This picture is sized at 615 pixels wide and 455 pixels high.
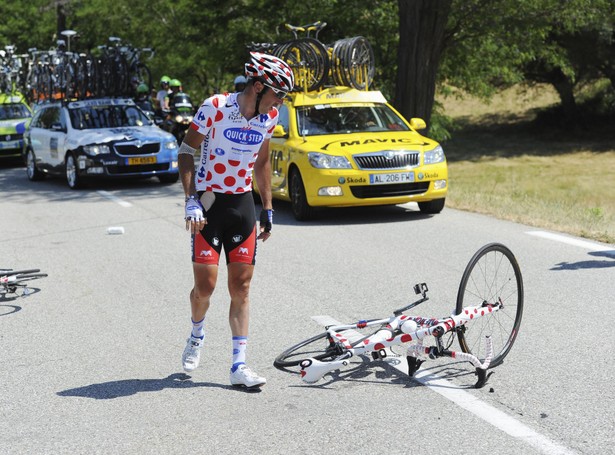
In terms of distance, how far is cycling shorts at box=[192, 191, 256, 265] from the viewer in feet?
19.2

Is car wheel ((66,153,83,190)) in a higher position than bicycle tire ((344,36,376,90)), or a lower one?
lower

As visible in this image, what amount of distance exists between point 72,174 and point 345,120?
21.1 feet

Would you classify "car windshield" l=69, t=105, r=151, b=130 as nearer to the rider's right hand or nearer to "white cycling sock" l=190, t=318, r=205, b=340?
"white cycling sock" l=190, t=318, r=205, b=340

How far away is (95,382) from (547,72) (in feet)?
102

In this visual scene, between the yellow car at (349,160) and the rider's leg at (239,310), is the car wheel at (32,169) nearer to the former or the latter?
the yellow car at (349,160)

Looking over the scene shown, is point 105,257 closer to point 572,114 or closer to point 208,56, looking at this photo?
point 208,56

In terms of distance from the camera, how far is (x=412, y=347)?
587 cm

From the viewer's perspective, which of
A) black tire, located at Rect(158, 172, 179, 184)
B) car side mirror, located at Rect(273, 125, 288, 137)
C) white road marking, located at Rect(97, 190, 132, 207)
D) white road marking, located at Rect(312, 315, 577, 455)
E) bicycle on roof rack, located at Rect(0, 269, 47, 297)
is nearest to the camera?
white road marking, located at Rect(312, 315, 577, 455)

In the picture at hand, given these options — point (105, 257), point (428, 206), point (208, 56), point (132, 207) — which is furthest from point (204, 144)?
point (208, 56)

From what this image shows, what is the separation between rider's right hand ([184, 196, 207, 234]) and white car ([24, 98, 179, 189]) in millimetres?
12815

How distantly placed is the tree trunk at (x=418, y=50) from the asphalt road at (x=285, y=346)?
8684mm

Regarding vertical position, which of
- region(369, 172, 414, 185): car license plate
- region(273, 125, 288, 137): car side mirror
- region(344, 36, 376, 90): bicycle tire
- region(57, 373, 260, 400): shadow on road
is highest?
region(344, 36, 376, 90): bicycle tire

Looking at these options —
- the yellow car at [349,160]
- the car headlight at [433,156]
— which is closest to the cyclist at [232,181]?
the yellow car at [349,160]

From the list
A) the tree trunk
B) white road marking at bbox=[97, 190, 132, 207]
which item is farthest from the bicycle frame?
the tree trunk
